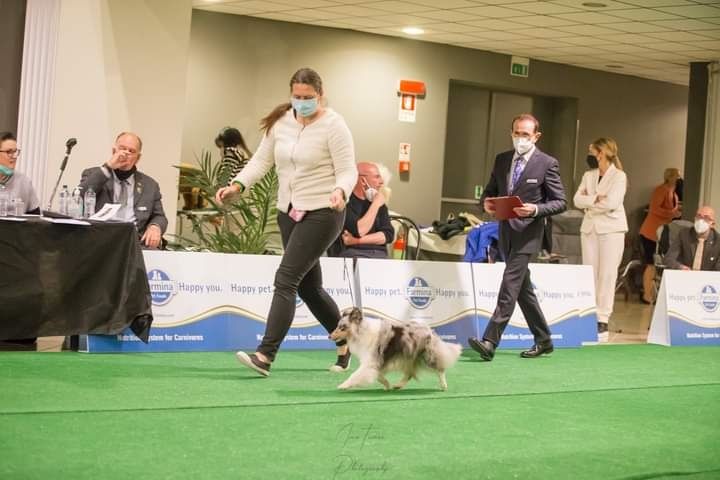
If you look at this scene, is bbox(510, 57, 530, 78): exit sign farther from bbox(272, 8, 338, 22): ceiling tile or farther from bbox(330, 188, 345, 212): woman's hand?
bbox(330, 188, 345, 212): woman's hand

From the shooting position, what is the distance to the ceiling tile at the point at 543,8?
1162 cm

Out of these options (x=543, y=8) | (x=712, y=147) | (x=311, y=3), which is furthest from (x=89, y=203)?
(x=712, y=147)

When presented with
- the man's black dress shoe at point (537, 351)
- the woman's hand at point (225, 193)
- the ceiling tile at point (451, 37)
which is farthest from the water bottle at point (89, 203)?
the ceiling tile at point (451, 37)

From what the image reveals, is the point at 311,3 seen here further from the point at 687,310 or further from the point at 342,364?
the point at 342,364

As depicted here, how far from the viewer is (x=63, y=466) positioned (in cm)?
381

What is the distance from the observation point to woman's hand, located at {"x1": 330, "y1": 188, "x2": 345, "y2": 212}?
19.1 feet

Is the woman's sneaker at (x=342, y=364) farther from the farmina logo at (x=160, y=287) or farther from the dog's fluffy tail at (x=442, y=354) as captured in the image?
the farmina logo at (x=160, y=287)

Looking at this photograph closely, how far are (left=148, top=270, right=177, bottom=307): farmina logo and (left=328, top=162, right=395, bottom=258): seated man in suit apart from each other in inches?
60.1

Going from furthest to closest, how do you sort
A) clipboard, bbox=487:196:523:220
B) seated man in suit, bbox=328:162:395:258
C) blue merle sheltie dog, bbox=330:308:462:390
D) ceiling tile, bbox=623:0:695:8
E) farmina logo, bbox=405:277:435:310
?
ceiling tile, bbox=623:0:695:8 < seated man in suit, bbox=328:162:395:258 < farmina logo, bbox=405:277:435:310 < clipboard, bbox=487:196:523:220 < blue merle sheltie dog, bbox=330:308:462:390

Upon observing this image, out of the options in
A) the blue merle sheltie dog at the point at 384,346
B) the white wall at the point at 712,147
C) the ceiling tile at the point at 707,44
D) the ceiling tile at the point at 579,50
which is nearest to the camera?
the blue merle sheltie dog at the point at 384,346

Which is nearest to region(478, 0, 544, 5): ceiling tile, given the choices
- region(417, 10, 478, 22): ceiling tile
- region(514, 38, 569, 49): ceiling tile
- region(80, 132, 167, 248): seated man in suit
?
region(417, 10, 478, 22): ceiling tile

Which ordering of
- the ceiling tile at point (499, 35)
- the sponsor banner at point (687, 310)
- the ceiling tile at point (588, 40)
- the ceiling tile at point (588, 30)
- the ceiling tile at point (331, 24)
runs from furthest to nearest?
the ceiling tile at point (588, 40), the ceiling tile at point (499, 35), the ceiling tile at point (331, 24), the ceiling tile at point (588, 30), the sponsor banner at point (687, 310)

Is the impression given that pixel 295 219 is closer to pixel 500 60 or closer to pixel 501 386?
pixel 501 386

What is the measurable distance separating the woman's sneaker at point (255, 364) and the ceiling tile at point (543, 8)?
6.60 m
